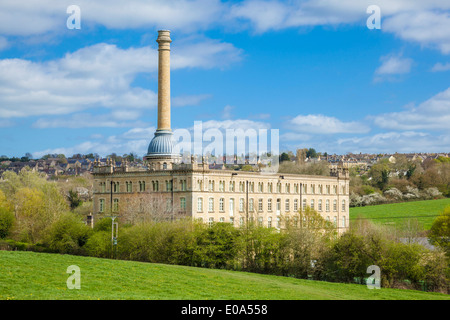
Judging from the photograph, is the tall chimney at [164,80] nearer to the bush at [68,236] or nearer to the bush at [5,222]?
the bush at [68,236]

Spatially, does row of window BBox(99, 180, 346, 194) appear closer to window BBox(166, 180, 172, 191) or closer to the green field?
window BBox(166, 180, 172, 191)

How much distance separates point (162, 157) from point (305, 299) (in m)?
49.6

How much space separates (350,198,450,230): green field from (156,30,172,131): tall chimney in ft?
174

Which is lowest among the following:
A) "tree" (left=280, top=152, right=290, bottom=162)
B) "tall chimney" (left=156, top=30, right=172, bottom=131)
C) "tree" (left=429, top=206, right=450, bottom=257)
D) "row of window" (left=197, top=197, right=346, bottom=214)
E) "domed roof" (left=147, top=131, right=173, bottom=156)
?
"tree" (left=429, top=206, right=450, bottom=257)

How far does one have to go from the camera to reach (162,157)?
287 ft

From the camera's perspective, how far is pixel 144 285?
141ft

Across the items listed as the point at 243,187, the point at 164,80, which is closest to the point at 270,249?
the point at 243,187

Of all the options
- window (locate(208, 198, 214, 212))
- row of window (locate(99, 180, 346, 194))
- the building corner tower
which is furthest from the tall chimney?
window (locate(208, 198, 214, 212))

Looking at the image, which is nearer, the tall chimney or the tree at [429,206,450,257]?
the tree at [429,206,450,257]

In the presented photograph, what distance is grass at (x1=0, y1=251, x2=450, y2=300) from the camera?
124 ft

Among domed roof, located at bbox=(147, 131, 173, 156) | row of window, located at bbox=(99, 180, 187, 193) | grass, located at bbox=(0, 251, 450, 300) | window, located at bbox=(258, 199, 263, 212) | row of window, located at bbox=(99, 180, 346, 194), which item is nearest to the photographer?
grass, located at bbox=(0, 251, 450, 300)

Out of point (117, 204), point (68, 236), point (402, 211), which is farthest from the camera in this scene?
point (402, 211)

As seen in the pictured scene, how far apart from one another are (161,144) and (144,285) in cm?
4643

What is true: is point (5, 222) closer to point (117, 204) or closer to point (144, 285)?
point (117, 204)
